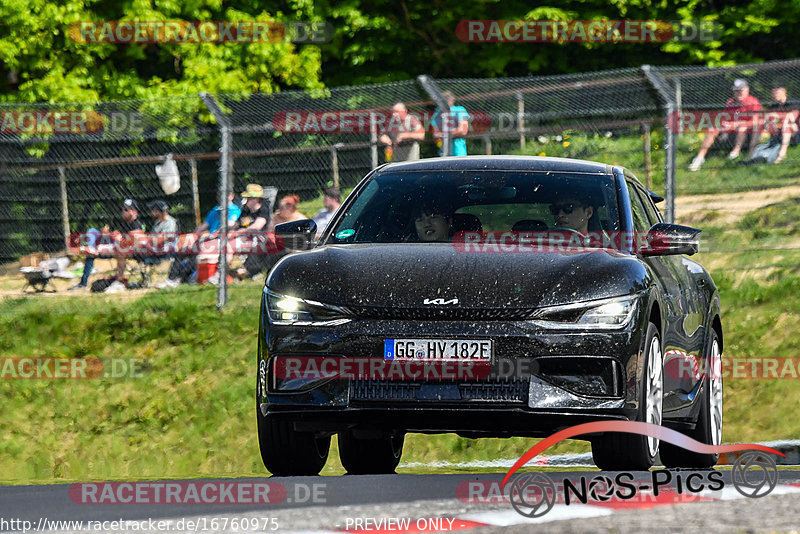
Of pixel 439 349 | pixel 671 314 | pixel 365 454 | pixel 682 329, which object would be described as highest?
pixel 439 349

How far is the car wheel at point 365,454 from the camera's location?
908 cm

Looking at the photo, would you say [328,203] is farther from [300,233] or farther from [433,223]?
[433,223]

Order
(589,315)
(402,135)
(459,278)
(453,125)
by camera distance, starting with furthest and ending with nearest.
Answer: (402,135) → (453,125) → (459,278) → (589,315)

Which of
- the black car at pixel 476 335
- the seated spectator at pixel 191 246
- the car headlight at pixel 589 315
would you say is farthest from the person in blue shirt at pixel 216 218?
the car headlight at pixel 589 315

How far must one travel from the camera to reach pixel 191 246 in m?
16.6

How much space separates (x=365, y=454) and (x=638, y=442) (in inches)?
90.3

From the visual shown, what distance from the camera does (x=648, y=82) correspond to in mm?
15867

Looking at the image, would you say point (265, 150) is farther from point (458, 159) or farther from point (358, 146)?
point (458, 159)

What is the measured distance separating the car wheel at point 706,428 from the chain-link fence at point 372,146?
688cm

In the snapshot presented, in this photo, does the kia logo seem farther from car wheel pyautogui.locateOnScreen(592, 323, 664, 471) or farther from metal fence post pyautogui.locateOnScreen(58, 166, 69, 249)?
metal fence post pyautogui.locateOnScreen(58, 166, 69, 249)

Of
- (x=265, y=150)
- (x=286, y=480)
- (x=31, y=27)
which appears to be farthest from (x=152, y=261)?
(x=31, y=27)

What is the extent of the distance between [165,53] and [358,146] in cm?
1347

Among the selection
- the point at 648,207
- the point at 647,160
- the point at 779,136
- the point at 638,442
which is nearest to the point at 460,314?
the point at 638,442

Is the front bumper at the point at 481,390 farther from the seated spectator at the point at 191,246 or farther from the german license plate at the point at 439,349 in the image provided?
the seated spectator at the point at 191,246
